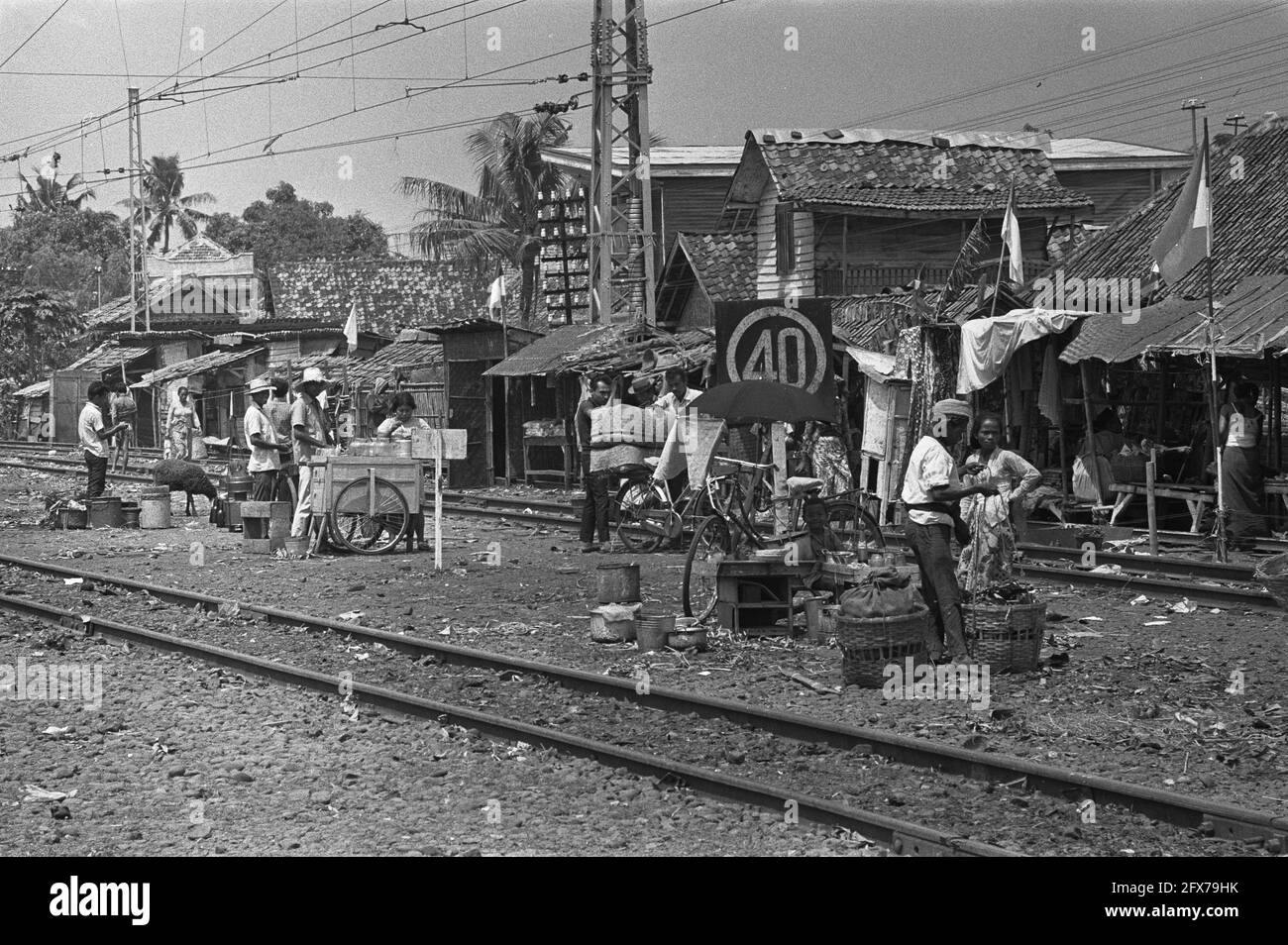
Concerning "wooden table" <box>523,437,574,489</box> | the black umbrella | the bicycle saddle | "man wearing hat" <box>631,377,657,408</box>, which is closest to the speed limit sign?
the black umbrella

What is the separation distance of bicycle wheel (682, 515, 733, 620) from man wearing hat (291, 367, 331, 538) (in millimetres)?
6098

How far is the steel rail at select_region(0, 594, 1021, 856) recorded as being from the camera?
20.5ft

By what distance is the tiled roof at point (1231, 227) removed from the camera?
66.8ft

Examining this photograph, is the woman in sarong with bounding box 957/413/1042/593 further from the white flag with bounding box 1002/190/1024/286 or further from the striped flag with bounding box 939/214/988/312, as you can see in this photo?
the striped flag with bounding box 939/214/988/312

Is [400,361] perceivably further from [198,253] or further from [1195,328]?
[198,253]

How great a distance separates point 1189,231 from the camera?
15.7 meters

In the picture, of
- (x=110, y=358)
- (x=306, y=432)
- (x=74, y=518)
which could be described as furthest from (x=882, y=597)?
(x=110, y=358)

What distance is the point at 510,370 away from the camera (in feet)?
92.5

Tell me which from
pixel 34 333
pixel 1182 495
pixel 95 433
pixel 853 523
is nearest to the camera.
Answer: pixel 853 523

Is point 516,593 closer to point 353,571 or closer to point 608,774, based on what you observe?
point 353,571

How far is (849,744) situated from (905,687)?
5.26 feet

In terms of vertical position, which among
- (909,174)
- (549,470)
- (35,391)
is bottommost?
(549,470)

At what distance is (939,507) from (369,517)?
9.15 metres
